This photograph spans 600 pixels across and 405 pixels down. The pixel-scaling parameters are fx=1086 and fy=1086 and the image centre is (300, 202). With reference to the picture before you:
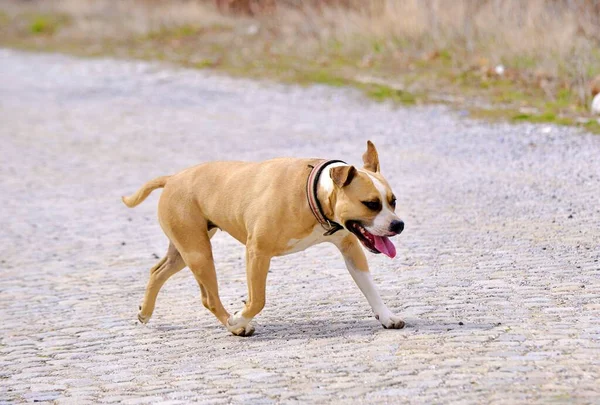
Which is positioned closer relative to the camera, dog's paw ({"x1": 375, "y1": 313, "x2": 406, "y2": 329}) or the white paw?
dog's paw ({"x1": 375, "y1": 313, "x2": 406, "y2": 329})

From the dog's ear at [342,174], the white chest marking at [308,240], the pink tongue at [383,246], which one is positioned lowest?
the white chest marking at [308,240]

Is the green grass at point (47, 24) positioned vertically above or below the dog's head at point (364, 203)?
below

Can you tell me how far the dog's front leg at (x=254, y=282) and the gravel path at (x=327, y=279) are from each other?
0.18 metres

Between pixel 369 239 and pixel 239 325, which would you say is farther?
pixel 239 325

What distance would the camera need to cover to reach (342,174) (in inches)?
251

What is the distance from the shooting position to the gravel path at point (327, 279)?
6.03 m

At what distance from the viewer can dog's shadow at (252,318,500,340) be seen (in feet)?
22.1

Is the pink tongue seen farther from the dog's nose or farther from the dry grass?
the dry grass

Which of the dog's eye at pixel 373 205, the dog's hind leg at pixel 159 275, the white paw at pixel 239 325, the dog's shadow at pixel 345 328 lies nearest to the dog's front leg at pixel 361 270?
the dog's shadow at pixel 345 328

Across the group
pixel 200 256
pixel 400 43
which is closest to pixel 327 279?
pixel 200 256

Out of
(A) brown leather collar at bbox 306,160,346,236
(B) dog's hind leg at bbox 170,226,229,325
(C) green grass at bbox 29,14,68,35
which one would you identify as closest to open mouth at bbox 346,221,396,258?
(A) brown leather collar at bbox 306,160,346,236

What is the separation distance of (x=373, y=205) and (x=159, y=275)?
226 centimetres

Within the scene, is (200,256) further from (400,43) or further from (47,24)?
(47,24)

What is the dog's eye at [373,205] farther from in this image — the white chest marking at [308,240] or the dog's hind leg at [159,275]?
the dog's hind leg at [159,275]
